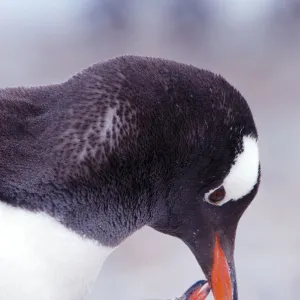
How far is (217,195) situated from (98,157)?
221 millimetres

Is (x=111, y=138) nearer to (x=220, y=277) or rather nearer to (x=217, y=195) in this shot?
(x=217, y=195)

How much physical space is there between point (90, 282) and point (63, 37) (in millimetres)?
3300

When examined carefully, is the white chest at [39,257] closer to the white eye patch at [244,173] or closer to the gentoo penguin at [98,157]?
the gentoo penguin at [98,157]

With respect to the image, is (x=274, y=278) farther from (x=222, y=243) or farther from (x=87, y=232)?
(x=87, y=232)

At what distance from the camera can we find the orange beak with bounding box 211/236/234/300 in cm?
110

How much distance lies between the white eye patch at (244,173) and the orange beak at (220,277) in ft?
0.36

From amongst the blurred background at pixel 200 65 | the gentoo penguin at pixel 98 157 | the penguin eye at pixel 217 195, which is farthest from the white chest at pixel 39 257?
the blurred background at pixel 200 65

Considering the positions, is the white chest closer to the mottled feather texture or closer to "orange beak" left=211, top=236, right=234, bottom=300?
the mottled feather texture

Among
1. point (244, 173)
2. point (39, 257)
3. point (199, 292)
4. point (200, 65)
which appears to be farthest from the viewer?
point (200, 65)

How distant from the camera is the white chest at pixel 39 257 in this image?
87cm

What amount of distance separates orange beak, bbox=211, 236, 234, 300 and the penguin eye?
8 centimetres

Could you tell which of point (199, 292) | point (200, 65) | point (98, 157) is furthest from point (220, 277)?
point (200, 65)

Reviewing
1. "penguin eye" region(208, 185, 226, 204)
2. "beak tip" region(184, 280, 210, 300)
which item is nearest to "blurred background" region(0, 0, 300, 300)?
"beak tip" region(184, 280, 210, 300)

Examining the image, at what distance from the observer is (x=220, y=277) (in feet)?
3.62
